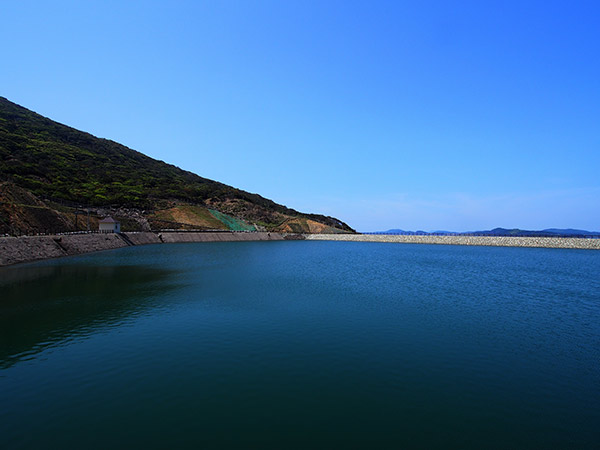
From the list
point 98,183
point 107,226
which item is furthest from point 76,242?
point 98,183

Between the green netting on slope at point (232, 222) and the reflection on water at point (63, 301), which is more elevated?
the green netting on slope at point (232, 222)

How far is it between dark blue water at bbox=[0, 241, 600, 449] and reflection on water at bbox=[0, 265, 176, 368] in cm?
18

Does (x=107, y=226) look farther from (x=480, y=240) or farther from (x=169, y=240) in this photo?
(x=480, y=240)

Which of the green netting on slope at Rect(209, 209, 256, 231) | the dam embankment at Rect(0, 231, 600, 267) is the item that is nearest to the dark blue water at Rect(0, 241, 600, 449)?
the dam embankment at Rect(0, 231, 600, 267)

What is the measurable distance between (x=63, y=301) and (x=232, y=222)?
116m

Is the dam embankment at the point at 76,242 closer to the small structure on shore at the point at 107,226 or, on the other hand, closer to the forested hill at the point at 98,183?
the small structure on shore at the point at 107,226

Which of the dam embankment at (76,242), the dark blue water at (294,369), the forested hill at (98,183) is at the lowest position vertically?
the dark blue water at (294,369)

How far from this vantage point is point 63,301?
26.7 metres

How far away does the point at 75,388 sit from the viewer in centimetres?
1284

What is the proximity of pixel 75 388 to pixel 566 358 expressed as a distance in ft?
75.0

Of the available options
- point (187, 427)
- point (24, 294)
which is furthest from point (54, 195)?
point (187, 427)

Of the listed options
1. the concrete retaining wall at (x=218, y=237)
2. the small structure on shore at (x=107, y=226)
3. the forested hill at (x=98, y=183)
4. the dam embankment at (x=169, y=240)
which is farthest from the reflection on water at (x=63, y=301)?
the forested hill at (x=98, y=183)

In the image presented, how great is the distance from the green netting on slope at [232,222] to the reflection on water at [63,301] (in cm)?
9492

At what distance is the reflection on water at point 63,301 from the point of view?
18.5 metres
